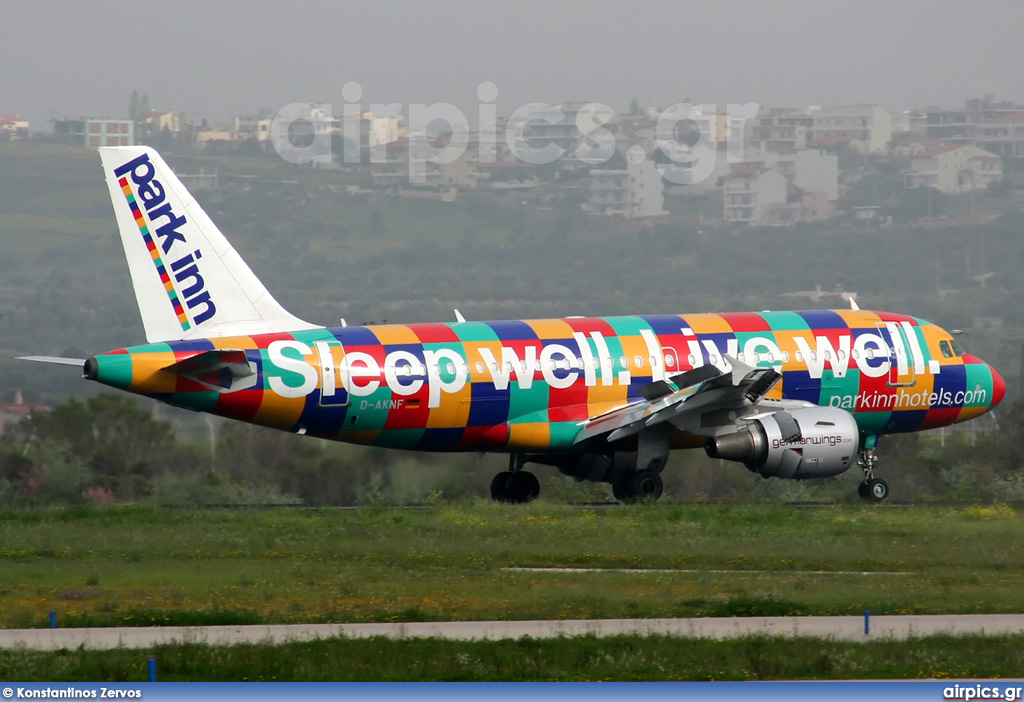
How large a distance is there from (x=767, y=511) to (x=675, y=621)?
1318 cm

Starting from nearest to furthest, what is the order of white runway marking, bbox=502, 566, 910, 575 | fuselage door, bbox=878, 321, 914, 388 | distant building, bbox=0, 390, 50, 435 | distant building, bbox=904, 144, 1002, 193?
white runway marking, bbox=502, 566, 910, 575 → fuselage door, bbox=878, 321, 914, 388 → distant building, bbox=0, 390, 50, 435 → distant building, bbox=904, 144, 1002, 193

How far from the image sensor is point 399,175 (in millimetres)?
169125

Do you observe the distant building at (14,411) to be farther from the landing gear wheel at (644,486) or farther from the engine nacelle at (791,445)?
the engine nacelle at (791,445)

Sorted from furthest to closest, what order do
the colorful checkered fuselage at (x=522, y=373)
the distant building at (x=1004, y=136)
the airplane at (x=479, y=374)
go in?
the distant building at (x=1004, y=136) < the airplane at (x=479, y=374) < the colorful checkered fuselage at (x=522, y=373)

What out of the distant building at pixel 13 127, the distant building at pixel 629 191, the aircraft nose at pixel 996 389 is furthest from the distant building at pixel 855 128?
the aircraft nose at pixel 996 389

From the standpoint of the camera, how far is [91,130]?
18162 centimetres

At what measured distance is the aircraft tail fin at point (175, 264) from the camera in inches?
1345

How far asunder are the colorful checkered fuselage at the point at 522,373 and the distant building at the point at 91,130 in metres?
149

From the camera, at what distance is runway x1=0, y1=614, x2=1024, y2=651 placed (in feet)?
61.1

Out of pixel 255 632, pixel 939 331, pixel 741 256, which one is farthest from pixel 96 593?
pixel 741 256

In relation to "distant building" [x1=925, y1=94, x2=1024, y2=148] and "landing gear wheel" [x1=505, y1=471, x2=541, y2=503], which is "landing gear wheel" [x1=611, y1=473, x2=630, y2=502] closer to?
"landing gear wheel" [x1=505, y1=471, x2=541, y2=503]

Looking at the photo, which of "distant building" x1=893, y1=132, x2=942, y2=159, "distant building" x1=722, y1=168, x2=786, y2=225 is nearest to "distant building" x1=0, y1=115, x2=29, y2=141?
"distant building" x1=722, y1=168, x2=786, y2=225

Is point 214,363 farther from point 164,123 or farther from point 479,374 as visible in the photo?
point 164,123

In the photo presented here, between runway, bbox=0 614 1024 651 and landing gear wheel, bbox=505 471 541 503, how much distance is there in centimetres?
1720
